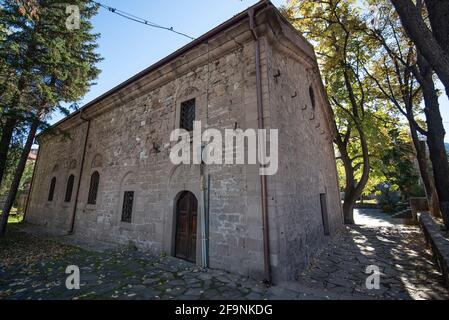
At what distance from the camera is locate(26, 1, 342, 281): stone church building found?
4641 mm

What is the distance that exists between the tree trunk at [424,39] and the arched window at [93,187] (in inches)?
424

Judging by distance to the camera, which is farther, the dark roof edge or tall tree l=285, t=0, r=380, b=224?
tall tree l=285, t=0, r=380, b=224

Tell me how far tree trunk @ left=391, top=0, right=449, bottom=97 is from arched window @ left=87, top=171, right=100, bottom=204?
10.8m

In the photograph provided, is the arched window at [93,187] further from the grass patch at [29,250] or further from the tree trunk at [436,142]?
the tree trunk at [436,142]

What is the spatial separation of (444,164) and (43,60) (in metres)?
14.6

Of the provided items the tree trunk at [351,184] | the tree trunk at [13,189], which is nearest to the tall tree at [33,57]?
the tree trunk at [13,189]

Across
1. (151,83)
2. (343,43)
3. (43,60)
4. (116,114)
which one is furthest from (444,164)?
(43,60)

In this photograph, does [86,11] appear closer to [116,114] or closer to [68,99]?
[68,99]

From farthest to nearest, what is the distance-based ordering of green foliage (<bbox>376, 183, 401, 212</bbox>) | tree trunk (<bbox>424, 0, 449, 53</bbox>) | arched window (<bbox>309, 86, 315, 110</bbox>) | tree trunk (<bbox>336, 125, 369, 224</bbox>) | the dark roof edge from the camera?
1. green foliage (<bbox>376, 183, 401, 212</bbox>)
2. tree trunk (<bbox>336, 125, 369, 224</bbox>)
3. arched window (<bbox>309, 86, 315, 110</bbox>)
4. the dark roof edge
5. tree trunk (<bbox>424, 0, 449, 53</bbox>)

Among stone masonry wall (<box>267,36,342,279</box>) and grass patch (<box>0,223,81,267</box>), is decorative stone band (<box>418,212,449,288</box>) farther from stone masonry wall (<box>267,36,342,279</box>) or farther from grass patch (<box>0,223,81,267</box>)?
grass patch (<box>0,223,81,267</box>)

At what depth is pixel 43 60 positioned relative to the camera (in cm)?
807

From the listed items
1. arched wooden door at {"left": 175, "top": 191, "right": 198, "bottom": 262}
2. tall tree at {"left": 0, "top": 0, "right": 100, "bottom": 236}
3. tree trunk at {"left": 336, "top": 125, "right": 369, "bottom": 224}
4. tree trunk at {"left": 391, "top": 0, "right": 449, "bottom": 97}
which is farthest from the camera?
tree trunk at {"left": 336, "top": 125, "right": 369, "bottom": 224}

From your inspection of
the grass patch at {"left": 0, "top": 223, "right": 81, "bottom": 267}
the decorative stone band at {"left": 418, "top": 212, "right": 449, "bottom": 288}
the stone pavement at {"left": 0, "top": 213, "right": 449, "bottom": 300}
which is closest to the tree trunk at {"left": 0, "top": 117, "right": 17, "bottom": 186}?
the grass patch at {"left": 0, "top": 223, "right": 81, "bottom": 267}

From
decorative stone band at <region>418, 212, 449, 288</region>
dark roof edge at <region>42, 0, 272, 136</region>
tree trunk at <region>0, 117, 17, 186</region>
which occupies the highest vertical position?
dark roof edge at <region>42, 0, 272, 136</region>
